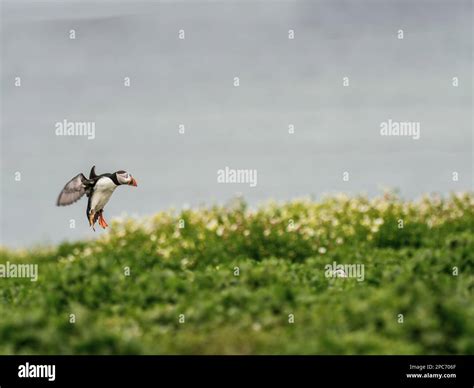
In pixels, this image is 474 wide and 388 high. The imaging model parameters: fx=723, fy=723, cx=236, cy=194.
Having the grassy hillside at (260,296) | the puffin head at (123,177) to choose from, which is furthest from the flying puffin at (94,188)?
the grassy hillside at (260,296)

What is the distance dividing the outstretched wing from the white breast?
15cm

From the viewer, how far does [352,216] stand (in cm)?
1305

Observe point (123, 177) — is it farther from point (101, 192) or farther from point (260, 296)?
point (260, 296)

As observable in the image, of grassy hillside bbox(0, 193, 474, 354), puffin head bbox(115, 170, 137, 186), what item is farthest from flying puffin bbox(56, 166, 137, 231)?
grassy hillside bbox(0, 193, 474, 354)

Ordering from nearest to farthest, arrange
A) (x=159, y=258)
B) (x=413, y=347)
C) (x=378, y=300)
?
(x=413, y=347) → (x=378, y=300) → (x=159, y=258)

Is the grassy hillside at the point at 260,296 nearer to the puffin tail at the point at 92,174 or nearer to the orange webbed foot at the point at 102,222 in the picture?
the orange webbed foot at the point at 102,222

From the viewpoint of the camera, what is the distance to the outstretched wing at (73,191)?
9.18m

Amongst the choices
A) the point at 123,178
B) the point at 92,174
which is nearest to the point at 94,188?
the point at 92,174

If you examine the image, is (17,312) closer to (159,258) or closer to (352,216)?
(159,258)

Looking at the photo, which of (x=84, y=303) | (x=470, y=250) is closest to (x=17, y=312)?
(x=84, y=303)

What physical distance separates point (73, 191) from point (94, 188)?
0.87ft

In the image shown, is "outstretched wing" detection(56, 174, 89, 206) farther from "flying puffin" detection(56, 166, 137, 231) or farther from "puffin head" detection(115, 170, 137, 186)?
"puffin head" detection(115, 170, 137, 186)

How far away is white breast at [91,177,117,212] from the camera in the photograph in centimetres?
916
